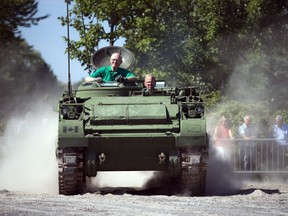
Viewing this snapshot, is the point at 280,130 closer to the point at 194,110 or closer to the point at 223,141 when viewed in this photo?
the point at 223,141

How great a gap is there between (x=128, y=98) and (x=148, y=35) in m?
11.9

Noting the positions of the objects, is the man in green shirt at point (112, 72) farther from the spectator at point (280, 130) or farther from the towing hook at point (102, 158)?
the spectator at point (280, 130)

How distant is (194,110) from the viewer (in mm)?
17453

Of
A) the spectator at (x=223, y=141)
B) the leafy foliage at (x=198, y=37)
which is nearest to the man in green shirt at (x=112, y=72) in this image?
the spectator at (x=223, y=141)

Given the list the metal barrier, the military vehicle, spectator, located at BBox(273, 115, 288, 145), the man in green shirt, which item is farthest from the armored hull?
spectator, located at BBox(273, 115, 288, 145)

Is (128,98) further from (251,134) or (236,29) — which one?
(236,29)

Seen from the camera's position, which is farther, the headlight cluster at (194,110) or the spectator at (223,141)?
the spectator at (223,141)

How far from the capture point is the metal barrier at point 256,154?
2180cm

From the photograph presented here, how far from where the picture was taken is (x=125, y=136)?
1709 cm

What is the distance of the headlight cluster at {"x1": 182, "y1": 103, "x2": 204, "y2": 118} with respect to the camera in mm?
17420

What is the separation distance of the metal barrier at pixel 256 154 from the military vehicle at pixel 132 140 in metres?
4.15

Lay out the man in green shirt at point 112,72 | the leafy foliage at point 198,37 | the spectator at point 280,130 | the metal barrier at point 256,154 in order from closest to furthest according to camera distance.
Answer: the man in green shirt at point 112,72 < the metal barrier at point 256,154 < the spectator at point 280,130 < the leafy foliage at point 198,37

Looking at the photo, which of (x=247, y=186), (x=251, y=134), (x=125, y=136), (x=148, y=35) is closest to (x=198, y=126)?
(x=125, y=136)

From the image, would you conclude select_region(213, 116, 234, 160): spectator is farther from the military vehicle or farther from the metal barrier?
the military vehicle
